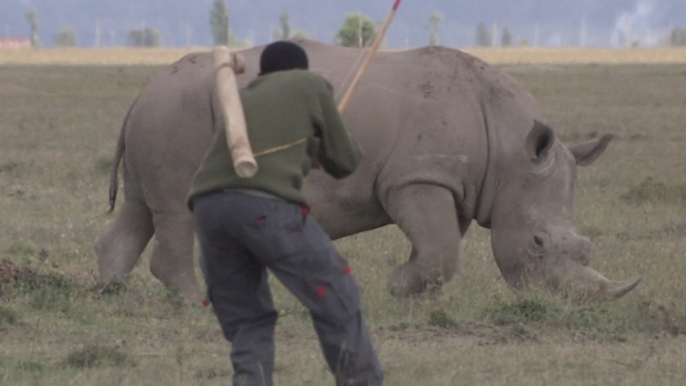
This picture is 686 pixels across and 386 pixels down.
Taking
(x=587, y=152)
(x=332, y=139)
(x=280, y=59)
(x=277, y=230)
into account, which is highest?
(x=280, y=59)

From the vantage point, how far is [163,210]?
934 cm

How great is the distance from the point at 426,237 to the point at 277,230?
361 centimetres

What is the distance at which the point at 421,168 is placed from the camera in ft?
30.3

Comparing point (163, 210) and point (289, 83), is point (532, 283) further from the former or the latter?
point (289, 83)

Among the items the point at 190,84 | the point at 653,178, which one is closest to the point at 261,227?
the point at 190,84

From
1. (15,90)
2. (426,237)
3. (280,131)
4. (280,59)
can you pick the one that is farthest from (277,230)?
(15,90)

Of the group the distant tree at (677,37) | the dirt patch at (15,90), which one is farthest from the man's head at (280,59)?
the distant tree at (677,37)

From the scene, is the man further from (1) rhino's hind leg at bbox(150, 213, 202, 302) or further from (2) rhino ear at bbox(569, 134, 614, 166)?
(2) rhino ear at bbox(569, 134, 614, 166)

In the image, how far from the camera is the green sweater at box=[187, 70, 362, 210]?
569 cm

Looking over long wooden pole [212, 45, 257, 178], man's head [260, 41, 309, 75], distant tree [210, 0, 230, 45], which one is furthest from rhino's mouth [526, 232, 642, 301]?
long wooden pole [212, 45, 257, 178]

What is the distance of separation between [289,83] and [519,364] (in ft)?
7.19

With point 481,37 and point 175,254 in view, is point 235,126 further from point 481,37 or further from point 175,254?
point 481,37

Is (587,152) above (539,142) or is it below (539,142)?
below

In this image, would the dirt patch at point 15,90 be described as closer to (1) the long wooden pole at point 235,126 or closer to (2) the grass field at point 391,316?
(2) the grass field at point 391,316
